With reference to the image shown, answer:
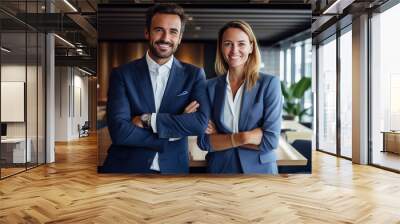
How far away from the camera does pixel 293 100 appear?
19.7 feet

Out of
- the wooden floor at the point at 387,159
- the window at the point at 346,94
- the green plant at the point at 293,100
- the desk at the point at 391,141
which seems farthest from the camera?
the window at the point at 346,94

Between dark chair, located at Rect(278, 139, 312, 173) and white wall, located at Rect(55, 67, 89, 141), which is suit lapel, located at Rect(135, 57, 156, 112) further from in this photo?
white wall, located at Rect(55, 67, 89, 141)

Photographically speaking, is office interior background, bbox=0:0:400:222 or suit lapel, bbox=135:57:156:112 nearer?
suit lapel, bbox=135:57:156:112

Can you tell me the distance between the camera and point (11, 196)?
15.5ft

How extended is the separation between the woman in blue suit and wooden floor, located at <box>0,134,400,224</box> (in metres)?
0.36

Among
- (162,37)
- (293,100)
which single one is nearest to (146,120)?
(162,37)

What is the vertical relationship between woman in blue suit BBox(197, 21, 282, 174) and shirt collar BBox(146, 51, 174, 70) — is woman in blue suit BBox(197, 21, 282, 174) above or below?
below

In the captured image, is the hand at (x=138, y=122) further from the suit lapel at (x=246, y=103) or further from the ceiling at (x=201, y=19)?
the suit lapel at (x=246, y=103)

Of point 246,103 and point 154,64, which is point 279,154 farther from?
point 154,64

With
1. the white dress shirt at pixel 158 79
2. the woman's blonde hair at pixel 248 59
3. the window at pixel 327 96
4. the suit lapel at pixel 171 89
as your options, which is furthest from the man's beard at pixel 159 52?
the window at pixel 327 96

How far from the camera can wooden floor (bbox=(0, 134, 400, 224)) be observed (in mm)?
3805

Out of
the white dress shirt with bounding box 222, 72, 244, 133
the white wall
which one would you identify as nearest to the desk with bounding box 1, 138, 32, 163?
the white dress shirt with bounding box 222, 72, 244, 133

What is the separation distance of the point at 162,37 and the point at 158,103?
3.10 ft

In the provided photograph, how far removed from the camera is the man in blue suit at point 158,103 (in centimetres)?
562
